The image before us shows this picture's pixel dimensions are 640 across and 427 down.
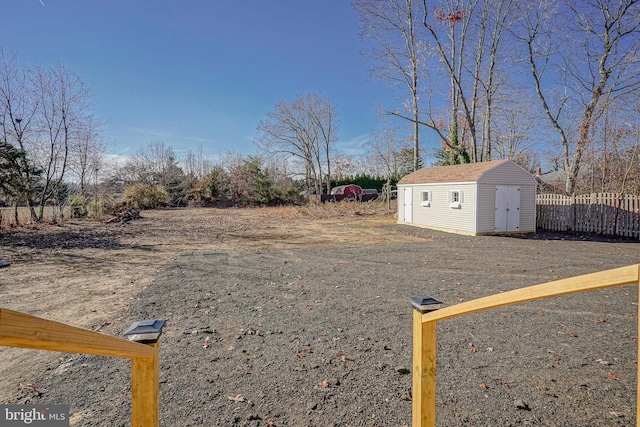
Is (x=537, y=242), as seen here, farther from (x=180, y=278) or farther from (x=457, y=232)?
(x=180, y=278)

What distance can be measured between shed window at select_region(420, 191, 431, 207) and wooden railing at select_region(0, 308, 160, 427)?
15.7m

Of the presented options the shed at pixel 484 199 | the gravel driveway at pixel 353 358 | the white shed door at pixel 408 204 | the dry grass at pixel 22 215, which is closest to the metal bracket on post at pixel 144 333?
the gravel driveway at pixel 353 358

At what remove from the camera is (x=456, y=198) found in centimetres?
1432

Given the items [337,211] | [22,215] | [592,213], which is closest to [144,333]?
[592,213]

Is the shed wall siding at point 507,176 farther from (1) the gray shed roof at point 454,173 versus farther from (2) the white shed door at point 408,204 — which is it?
(2) the white shed door at point 408,204

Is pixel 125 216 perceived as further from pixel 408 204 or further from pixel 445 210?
pixel 445 210

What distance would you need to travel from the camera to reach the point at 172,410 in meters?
2.55

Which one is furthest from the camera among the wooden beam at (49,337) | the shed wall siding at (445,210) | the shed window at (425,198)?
the shed window at (425,198)

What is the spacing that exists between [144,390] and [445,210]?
15024 mm

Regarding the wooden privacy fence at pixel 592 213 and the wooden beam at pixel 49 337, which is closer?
the wooden beam at pixel 49 337

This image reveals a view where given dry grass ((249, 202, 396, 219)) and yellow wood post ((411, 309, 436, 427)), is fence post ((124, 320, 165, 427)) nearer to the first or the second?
yellow wood post ((411, 309, 436, 427))

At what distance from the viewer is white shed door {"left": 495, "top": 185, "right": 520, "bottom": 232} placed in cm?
1354

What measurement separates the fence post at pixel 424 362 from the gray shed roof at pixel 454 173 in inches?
505

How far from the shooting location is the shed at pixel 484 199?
43.5 ft
